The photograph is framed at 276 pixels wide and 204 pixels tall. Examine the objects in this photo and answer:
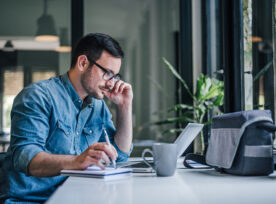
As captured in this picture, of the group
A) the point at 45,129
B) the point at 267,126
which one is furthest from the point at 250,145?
the point at 45,129

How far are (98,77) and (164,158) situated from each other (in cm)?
76

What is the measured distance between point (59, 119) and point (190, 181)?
709 millimetres

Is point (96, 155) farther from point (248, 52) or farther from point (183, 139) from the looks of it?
point (248, 52)

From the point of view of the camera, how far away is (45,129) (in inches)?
56.0

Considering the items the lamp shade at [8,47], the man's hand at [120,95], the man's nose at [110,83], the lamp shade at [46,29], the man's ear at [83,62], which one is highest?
the lamp shade at [46,29]

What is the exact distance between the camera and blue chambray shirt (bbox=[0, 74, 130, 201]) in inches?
52.5

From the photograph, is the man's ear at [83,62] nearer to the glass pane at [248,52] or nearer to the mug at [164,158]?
the mug at [164,158]

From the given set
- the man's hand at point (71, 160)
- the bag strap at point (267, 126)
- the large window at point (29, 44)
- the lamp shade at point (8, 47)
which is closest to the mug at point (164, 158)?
the man's hand at point (71, 160)

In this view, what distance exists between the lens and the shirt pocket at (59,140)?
156 centimetres

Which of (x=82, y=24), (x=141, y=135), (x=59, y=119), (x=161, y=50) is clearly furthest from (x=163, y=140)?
(x=59, y=119)

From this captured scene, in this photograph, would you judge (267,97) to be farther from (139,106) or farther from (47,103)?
→ (139,106)

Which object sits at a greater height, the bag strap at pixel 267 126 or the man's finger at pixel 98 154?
the bag strap at pixel 267 126

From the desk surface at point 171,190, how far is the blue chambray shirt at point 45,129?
11.6 inches

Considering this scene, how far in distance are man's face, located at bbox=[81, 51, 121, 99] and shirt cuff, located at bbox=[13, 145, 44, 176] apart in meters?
0.56
